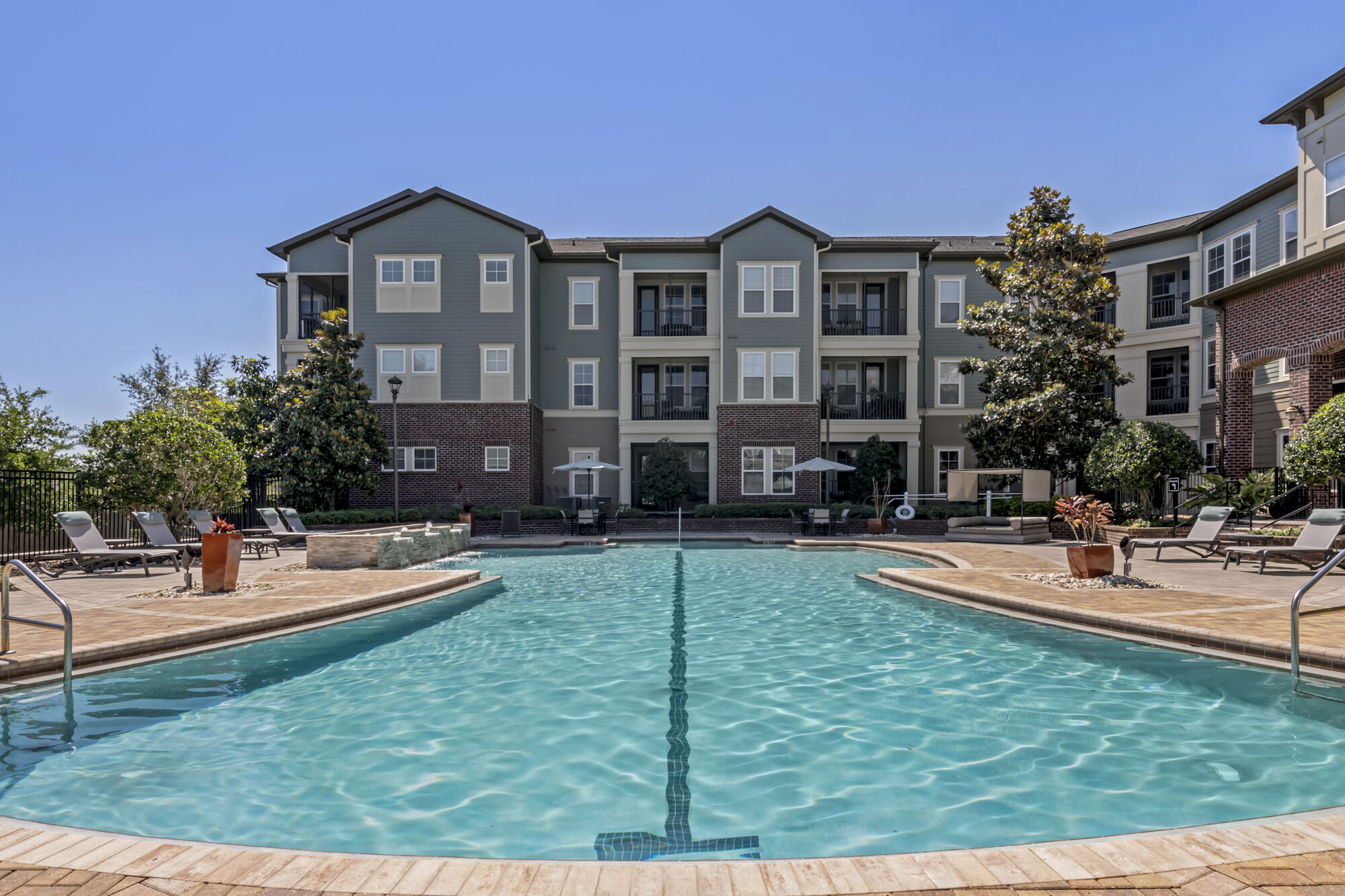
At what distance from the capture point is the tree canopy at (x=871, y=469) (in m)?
25.9

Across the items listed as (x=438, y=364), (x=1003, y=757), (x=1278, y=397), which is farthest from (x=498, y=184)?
(x=1003, y=757)

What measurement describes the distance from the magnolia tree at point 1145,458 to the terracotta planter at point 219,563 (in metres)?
19.4

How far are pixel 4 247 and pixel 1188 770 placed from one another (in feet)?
162

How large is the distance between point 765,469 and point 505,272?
1218 centimetres

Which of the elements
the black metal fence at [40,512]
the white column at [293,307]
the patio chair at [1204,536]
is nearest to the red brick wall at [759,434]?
the patio chair at [1204,536]

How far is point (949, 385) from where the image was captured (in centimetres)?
2884

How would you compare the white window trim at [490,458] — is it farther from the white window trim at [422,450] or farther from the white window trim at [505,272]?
the white window trim at [505,272]

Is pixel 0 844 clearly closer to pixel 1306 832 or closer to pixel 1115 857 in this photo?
pixel 1115 857

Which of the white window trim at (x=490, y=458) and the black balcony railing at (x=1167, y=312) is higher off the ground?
the black balcony railing at (x=1167, y=312)

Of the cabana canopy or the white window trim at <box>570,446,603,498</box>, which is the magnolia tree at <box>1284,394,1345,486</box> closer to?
the cabana canopy

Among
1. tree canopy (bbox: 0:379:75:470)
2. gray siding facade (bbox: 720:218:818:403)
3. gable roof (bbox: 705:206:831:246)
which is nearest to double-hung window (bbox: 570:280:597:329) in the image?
gable roof (bbox: 705:206:831:246)

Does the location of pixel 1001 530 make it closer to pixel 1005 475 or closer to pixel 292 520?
pixel 1005 475

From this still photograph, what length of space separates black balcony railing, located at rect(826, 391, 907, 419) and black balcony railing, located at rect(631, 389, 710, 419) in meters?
5.14

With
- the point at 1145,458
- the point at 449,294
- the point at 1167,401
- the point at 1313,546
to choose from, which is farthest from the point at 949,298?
the point at 449,294
